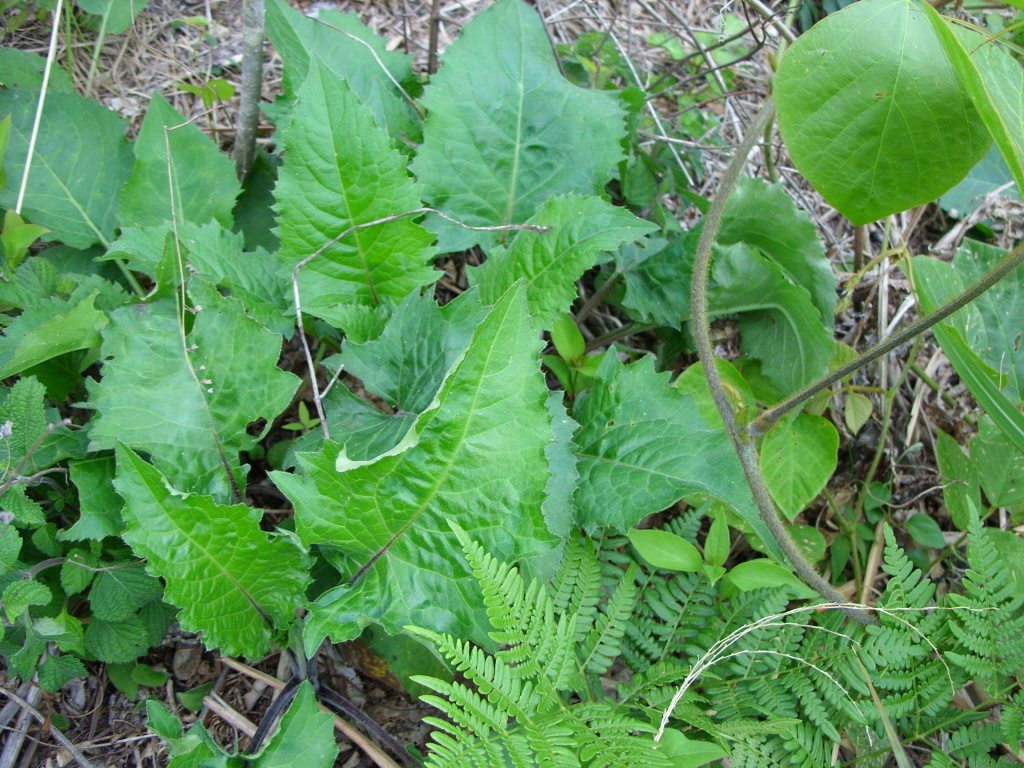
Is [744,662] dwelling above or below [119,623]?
above

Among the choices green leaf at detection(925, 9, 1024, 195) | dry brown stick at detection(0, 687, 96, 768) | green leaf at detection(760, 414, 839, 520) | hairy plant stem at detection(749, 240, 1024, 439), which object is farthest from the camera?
green leaf at detection(760, 414, 839, 520)

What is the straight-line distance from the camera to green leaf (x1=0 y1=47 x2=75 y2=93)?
2053 millimetres

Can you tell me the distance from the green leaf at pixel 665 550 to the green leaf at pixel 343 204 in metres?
0.84

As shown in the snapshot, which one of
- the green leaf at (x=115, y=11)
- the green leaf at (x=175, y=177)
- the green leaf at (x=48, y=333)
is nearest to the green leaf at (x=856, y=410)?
the green leaf at (x=175, y=177)

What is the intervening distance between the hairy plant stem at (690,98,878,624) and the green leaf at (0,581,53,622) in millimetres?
1486

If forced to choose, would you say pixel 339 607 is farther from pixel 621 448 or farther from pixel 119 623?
pixel 621 448

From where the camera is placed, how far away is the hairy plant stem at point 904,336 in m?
1.29

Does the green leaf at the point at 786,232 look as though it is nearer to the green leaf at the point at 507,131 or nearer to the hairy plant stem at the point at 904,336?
the green leaf at the point at 507,131

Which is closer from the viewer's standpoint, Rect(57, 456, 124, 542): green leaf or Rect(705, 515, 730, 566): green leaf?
Rect(57, 456, 124, 542): green leaf

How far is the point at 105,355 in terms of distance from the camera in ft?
5.05

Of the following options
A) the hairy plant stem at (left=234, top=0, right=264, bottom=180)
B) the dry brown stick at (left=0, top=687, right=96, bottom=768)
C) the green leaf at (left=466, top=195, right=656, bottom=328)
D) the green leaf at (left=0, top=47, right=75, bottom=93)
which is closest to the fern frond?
the green leaf at (left=466, top=195, right=656, bottom=328)

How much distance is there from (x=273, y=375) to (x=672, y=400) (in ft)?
3.20

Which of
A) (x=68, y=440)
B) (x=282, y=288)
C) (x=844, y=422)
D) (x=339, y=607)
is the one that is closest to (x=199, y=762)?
(x=339, y=607)

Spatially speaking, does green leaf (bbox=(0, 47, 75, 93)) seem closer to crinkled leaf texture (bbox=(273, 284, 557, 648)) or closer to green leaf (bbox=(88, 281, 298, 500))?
green leaf (bbox=(88, 281, 298, 500))
